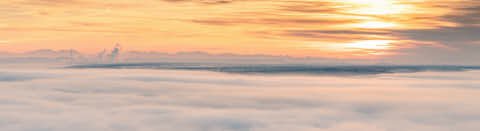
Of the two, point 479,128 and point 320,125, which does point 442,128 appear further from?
point 320,125

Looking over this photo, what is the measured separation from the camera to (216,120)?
190125 mm

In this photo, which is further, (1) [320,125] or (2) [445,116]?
(2) [445,116]

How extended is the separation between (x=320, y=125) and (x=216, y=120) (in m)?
47.7

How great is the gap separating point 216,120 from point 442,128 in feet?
313

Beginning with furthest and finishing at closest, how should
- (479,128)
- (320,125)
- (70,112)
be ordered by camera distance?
(70,112) → (320,125) → (479,128)

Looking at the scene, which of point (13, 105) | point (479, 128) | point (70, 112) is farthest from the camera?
point (13, 105)

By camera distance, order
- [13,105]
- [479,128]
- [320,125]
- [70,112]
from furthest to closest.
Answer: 1. [13,105]
2. [70,112]
3. [320,125]
4. [479,128]

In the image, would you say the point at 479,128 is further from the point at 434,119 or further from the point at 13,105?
the point at 13,105

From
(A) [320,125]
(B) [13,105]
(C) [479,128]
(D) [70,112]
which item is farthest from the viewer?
(B) [13,105]

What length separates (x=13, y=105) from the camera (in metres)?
197

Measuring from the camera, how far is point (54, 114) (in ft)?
577

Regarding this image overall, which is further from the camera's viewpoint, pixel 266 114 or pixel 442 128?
pixel 266 114

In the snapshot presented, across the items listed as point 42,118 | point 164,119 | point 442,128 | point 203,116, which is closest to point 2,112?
point 42,118

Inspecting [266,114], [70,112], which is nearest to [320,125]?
[266,114]
